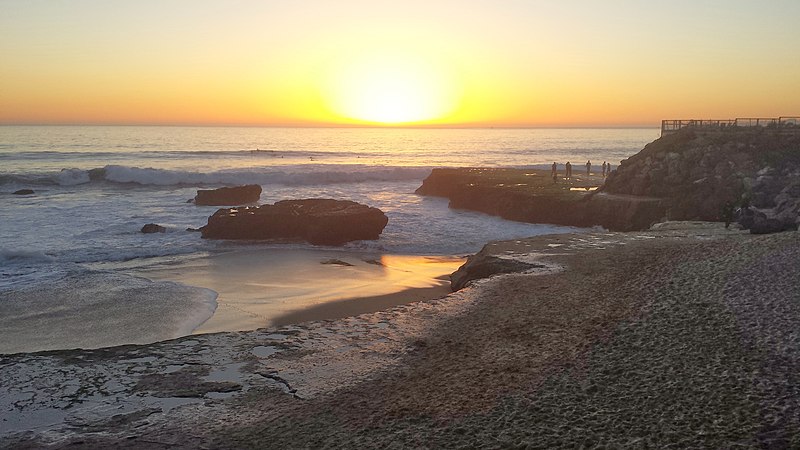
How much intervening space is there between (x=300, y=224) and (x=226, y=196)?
14.9 m

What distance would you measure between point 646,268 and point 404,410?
997 cm

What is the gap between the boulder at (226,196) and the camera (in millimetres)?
41750

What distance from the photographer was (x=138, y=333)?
48.6 ft

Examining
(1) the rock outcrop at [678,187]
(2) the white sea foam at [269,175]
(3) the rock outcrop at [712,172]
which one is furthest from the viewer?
(2) the white sea foam at [269,175]

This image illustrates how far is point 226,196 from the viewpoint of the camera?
42438 mm

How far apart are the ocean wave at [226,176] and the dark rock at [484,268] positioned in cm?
4548

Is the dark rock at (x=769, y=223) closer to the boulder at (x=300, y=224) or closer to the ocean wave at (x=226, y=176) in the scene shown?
the boulder at (x=300, y=224)

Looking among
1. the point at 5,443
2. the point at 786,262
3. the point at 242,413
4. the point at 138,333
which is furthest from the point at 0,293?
the point at 786,262

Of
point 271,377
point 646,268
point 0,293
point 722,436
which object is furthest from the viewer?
point 0,293

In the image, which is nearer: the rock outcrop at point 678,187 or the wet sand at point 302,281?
the wet sand at point 302,281

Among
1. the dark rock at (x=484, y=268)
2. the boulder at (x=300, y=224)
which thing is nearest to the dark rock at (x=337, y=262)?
the boulder at (x=300, y=224)

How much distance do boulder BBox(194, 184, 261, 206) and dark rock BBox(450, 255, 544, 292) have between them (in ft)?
83.0

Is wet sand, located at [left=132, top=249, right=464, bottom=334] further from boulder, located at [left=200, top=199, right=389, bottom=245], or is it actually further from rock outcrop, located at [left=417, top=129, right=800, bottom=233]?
rock outcrop, located at [left=417, top=129, right=800, bottom=233]

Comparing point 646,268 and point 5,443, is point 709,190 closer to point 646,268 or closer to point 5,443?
point 646,268
